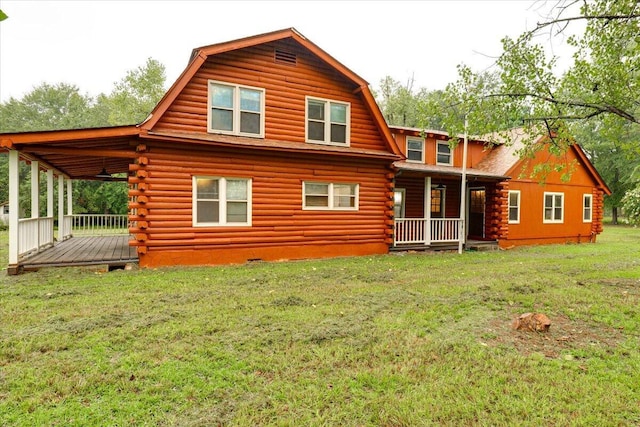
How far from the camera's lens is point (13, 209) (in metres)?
8.00

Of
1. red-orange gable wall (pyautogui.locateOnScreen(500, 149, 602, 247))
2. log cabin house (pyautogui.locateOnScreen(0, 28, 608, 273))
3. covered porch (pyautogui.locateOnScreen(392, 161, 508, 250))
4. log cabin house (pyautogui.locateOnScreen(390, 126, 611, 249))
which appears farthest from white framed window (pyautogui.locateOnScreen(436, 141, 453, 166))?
red-orange gable wall (pyautogui.locateOnScreen(500, 149, 602, 247))

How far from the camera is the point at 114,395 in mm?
3000

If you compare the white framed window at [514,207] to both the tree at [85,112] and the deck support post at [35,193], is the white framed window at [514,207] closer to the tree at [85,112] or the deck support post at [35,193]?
the deck support post at [35,193]

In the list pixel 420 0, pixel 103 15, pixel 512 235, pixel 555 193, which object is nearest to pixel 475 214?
pixel 512 235

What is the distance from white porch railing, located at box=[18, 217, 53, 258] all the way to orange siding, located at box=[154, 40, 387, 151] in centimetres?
428

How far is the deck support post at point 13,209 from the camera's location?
7.97 metres

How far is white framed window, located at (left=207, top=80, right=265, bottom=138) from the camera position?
1012 cm

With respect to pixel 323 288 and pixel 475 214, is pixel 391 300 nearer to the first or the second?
pixel 323 288

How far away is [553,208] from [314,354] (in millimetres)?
17373

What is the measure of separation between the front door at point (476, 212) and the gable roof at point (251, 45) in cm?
660

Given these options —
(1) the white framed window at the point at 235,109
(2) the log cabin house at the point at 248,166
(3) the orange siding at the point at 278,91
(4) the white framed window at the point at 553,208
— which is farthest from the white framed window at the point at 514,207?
(1) the white framed window at the point at 235,109

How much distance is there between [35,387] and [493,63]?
9.53 meters

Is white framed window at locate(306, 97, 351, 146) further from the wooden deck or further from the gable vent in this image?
the wooden deck

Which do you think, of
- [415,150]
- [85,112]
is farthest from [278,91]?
[85,112]
